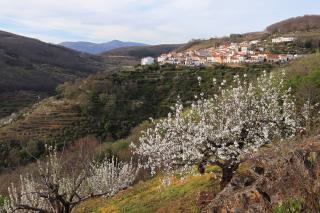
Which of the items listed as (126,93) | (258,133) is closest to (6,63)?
(126,93)

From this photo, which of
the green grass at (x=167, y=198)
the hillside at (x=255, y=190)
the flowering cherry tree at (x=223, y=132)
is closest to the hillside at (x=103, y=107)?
the green grass at (x=167, y=198)

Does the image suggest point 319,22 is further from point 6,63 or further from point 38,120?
point 38,120

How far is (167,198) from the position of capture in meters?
15.3

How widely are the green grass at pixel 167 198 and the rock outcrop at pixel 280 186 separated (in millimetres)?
4110

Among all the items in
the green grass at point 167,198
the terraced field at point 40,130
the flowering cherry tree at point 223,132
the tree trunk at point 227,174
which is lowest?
the terraced field at point 40,130

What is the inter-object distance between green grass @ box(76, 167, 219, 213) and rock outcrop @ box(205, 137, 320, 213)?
411cm

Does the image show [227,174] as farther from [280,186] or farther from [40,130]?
[40,130]

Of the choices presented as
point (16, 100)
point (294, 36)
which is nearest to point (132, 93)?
point (16, 100)

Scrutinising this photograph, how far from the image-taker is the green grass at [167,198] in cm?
1373

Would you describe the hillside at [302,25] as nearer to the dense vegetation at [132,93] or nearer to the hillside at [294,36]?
the hillside at [294,36]

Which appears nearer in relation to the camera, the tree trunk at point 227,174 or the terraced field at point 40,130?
the tree trunk at point 227,174

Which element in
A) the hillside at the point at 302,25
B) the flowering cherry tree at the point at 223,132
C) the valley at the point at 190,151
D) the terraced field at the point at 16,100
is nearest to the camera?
the valley at the point at 190,151

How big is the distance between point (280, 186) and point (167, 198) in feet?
29.4

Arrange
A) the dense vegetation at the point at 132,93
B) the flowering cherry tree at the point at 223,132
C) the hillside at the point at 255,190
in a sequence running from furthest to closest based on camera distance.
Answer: the dense vegetation at the point at 132,93 < the flowering cherry tree at the point at 223,132 < the hillside at the point at 255,190
